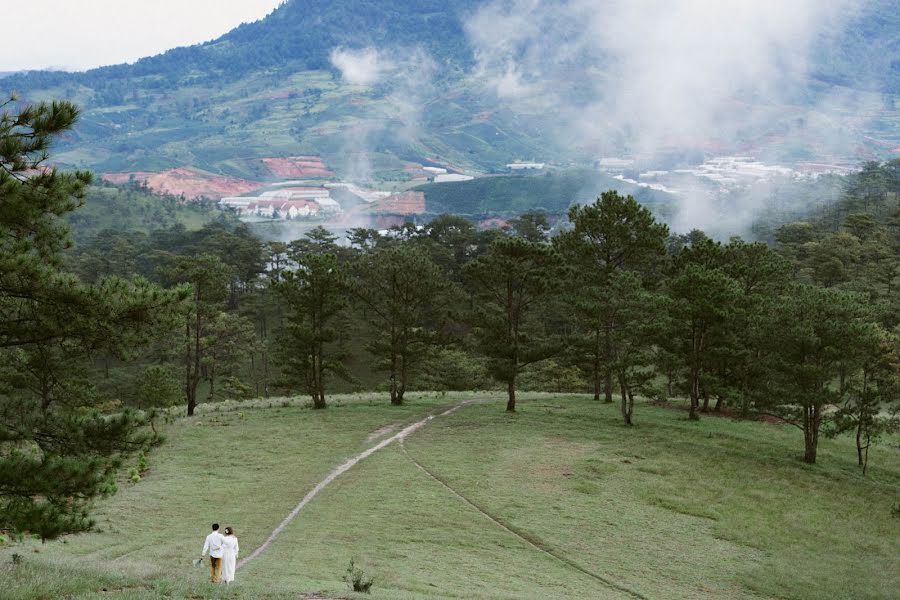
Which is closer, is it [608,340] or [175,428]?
[175,428]

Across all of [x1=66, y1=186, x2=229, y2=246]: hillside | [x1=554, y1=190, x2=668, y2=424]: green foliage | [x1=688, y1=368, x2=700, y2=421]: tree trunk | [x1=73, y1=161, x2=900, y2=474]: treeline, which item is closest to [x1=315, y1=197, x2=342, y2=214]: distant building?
[x1=66, y1=186, x2=229, y2=246]: hillside

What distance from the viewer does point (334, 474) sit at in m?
26.2

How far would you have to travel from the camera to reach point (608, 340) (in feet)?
123

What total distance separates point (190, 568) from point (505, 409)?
26.9 m

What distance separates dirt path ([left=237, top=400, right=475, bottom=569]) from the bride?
6.96ft

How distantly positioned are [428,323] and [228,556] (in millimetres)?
54966

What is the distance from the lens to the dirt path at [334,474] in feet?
59.9

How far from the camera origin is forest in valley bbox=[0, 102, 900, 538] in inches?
452

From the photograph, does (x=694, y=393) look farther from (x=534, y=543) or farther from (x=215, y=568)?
(x=215, y=568)

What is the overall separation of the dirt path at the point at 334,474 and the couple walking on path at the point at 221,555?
217cm

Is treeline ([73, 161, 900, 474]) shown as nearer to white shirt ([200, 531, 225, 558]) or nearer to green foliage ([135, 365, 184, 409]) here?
green foliage ([135, 365, 184, 409])

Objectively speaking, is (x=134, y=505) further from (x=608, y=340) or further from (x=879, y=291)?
(x=879, y=291)

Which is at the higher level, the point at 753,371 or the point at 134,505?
the point at 753,371

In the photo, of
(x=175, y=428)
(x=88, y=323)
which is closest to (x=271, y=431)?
(x=175, y=428)
